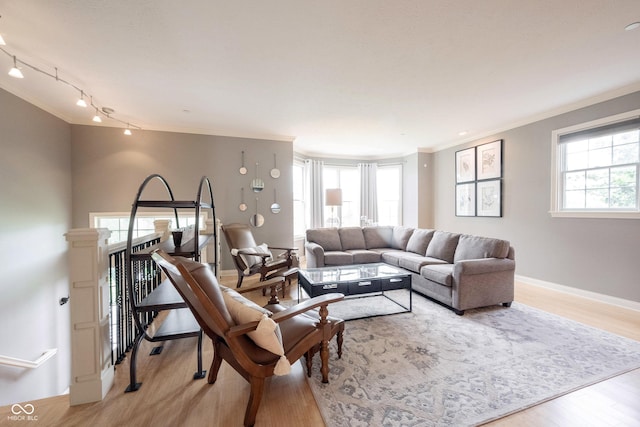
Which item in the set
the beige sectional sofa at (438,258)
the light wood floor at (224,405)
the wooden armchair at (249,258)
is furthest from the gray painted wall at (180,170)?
the light wood floor at (224,405)

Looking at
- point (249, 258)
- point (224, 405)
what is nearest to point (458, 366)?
point (224, 405)

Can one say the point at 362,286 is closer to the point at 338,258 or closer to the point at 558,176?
the point at 338,258

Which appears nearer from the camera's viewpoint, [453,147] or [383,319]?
[383,319]

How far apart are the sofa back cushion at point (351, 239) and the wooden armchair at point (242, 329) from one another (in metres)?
2.99

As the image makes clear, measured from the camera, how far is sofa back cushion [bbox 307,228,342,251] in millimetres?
4551

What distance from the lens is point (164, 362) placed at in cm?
199

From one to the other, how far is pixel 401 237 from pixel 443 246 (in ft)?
3.34

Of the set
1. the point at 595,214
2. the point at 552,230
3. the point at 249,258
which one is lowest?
the point at 249,258

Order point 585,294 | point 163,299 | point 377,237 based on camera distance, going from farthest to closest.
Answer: point 377,237 < point 585,294 < point 163,299

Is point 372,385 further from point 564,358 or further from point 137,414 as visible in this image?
point 564,358

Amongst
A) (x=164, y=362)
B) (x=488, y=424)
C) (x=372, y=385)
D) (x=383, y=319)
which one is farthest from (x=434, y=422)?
(x=164, y=362)

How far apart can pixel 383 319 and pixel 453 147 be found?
4.27m

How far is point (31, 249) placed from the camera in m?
2.95

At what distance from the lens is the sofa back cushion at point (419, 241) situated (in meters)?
Result: 4.18
